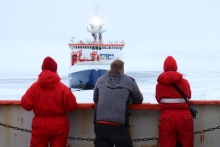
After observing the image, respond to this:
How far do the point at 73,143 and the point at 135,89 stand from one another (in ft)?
4.86

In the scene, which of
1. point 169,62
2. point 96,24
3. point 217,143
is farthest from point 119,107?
point 96,24

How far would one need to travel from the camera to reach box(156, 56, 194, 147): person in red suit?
3031 mm

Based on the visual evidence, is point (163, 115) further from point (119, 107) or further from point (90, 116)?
point (90, 116)

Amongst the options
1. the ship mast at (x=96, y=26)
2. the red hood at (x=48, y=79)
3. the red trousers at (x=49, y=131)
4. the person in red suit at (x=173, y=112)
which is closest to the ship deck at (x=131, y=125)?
the person in red suit at (x=173, y=112)

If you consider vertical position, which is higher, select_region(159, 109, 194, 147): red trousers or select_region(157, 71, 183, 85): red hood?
select_region(157, 71, 183, 85): red hood

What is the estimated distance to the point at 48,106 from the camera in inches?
118

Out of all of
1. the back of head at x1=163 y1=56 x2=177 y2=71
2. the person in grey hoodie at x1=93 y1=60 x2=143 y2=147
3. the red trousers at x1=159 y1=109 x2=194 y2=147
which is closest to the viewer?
the person in grey hoodie at x1=93 y1=60 x2=143 y2=147

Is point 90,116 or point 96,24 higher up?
point 96,24

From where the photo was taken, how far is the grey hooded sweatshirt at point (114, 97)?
2.83 meters

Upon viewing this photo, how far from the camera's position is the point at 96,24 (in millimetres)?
35469

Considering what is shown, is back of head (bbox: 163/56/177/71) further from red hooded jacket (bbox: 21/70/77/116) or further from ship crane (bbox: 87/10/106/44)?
ship crane (bbox: 87/10/106/44)

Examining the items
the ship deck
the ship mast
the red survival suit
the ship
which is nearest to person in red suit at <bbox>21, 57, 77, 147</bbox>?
the red survival suit

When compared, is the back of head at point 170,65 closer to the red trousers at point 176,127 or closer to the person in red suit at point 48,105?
the red trousers at point 176,127

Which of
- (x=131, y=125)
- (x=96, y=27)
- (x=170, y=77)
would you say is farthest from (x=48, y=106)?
(x=96, y=27)
